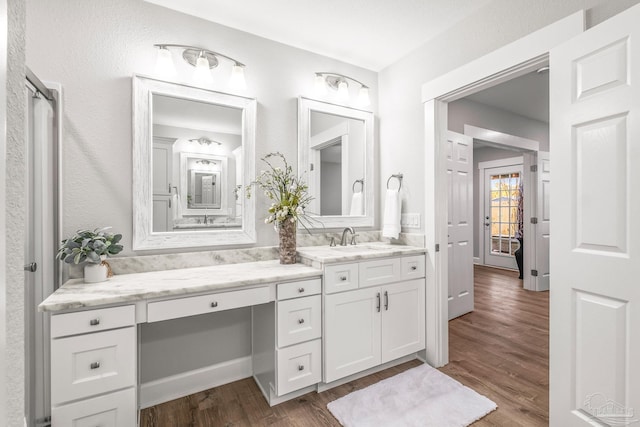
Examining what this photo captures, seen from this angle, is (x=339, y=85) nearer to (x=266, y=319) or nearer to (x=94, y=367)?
(x=266, y=319)

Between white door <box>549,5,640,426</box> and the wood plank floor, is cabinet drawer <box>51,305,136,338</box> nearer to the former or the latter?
the wood plank floor

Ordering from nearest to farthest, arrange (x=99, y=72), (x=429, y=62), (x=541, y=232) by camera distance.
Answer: (x=99, y=72) < (x=429, y=62) < (x=541, y=232)

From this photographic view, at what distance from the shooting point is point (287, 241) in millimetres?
2172

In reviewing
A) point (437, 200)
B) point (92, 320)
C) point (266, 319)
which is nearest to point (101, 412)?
point (92, 320)

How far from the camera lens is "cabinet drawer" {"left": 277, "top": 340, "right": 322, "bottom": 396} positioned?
1850 millimetres

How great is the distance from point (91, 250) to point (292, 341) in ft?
4.02

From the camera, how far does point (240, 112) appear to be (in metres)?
2.25

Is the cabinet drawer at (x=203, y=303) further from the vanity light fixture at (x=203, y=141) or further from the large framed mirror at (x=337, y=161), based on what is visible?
the vanity light fixture at (x=203, y=141)

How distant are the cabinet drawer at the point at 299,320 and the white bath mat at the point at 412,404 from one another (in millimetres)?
453

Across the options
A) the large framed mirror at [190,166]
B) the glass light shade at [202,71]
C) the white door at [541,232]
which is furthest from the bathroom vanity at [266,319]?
the white door at [541,232]

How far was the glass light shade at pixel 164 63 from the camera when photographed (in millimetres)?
1952

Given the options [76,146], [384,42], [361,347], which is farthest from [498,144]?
[76,146]

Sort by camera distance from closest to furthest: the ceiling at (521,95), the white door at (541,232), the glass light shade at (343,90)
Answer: the glass light shade at (343,90) → the ceiling at (521,95) → the white door at (541,232)

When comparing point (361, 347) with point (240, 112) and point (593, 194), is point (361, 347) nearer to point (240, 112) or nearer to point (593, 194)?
point (593, 194)
